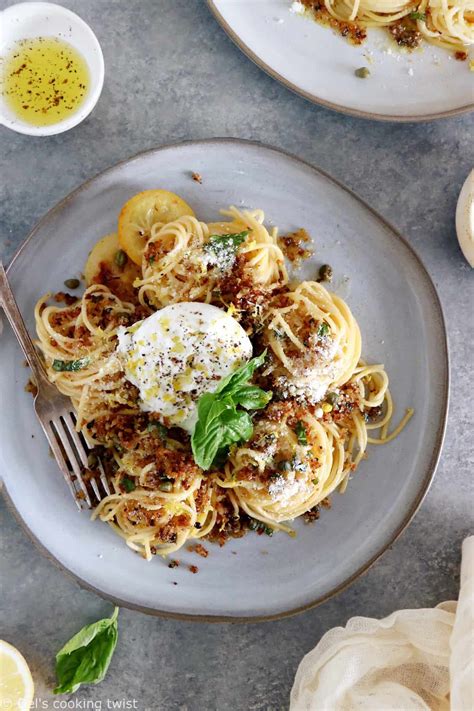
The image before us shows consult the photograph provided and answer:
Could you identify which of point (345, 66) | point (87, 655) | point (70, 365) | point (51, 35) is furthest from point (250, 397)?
point (51, 35)

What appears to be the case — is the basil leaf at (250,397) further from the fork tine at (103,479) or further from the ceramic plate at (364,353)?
the fork tine at (103,479)

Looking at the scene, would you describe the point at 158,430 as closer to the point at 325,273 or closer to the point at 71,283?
the point at 71,283

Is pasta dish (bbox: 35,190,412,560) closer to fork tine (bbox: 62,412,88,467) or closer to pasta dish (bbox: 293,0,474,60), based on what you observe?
fork tine (bbox: 62,412,88,467)

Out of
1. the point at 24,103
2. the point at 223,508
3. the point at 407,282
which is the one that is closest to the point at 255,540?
the point at 223,508

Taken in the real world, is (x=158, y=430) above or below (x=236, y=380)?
below

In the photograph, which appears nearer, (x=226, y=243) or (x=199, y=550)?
(x=226, y=243)

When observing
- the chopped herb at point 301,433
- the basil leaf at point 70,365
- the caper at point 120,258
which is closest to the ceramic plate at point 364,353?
the caper at point 120,258

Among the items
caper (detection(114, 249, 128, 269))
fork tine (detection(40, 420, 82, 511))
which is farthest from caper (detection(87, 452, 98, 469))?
caper (detection(114, 249, 128, 269))
